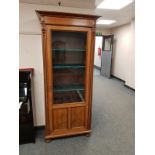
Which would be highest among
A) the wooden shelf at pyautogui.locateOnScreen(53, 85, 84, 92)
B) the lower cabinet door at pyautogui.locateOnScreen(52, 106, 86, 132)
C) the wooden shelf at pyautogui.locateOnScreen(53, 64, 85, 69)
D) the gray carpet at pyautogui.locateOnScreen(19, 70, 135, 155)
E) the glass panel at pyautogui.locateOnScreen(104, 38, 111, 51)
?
the glass panel at pyautogui.locateOnScreen(104, 38, 111, 51)

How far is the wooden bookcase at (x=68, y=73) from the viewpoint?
7.17ft

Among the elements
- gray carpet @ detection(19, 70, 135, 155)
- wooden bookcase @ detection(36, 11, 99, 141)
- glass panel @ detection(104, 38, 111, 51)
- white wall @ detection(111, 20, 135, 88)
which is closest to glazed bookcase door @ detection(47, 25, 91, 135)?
wooden bookcase @ detection(36, 11, 99, 141)

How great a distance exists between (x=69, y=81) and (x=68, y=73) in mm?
155

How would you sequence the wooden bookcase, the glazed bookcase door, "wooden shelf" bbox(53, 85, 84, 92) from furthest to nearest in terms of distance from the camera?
"wooden shelf" bbox(53, 85, 84, 92) → the glazed bookcase door → the wooden bookcase

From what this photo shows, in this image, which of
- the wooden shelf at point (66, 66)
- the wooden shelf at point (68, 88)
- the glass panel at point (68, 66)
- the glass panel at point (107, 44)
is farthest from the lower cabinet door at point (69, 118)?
the glass panel at point (107, 44)

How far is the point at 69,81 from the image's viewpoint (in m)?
2.73

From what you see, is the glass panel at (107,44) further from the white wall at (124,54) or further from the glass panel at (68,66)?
the glass panel at (68,66)

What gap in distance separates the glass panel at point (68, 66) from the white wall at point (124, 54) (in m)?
3.28

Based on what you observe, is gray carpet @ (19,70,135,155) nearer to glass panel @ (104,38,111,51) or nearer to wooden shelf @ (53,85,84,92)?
wooden shelf @ (53,85,84,92)

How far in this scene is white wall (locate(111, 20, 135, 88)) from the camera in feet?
18.1

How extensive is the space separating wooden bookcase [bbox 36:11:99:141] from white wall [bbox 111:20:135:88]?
333 cm
